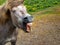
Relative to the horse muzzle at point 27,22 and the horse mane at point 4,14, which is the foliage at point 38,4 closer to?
the horse mane at point 4,14

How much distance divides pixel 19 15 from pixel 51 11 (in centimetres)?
479

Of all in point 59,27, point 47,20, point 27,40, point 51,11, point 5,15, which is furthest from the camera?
point 51,11

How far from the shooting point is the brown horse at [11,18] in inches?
179

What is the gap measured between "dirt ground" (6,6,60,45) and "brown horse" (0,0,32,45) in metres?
1.51

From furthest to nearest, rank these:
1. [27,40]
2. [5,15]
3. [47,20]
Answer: [47,20]
[27,40]
[5,15]

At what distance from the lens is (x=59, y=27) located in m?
7.88

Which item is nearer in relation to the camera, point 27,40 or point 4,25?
point 4,25

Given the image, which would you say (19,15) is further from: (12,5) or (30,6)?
(30,6)

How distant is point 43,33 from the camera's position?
7.61 m

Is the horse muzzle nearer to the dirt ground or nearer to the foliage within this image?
the dirt ground

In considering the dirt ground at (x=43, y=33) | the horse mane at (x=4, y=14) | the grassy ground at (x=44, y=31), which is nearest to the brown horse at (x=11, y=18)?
the horse mane at (x=4, y=14)

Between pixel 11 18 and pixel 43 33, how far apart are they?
2.81 meters

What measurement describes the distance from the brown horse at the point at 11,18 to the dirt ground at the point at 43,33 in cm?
151

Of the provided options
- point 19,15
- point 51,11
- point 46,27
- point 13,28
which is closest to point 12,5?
point 19,15
